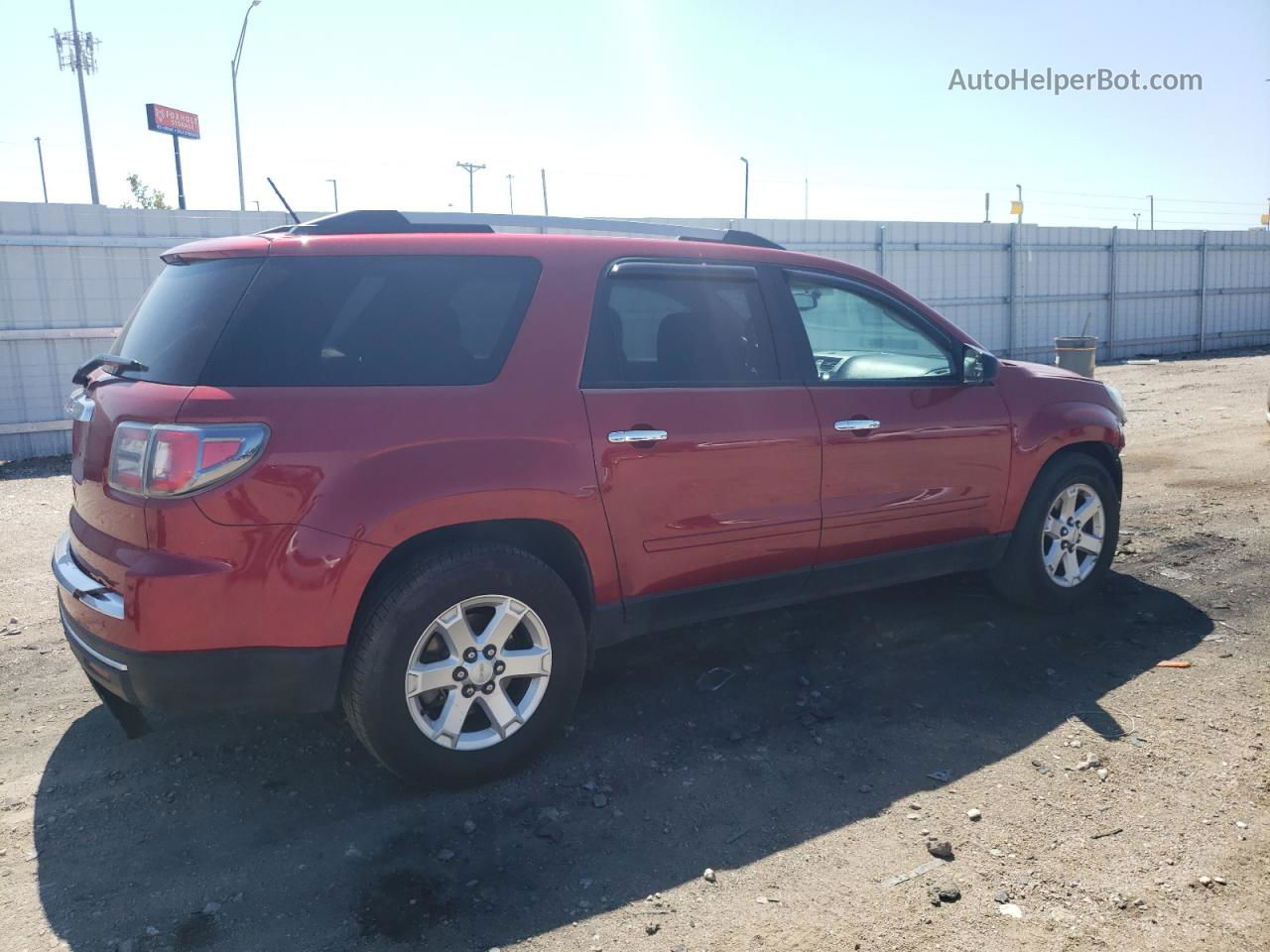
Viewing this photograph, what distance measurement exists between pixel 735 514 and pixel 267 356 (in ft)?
5.98

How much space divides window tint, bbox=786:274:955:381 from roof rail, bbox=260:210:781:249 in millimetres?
330

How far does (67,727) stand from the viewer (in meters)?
4.07

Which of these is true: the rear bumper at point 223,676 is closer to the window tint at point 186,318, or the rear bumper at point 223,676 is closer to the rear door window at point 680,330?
the window tint at point 186,318

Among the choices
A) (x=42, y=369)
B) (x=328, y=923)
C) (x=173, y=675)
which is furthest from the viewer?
(x=42, y=369)

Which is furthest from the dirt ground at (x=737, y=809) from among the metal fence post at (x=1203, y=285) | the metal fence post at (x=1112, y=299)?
the metal fence post at (x=1203, y=285)

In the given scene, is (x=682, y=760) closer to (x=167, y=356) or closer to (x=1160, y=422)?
(x=167, y=356)

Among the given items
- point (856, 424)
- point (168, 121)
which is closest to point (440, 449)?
point (856, 424)

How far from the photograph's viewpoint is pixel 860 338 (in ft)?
15.3

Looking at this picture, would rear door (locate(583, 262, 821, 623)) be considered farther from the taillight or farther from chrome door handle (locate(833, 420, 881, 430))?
the taillight

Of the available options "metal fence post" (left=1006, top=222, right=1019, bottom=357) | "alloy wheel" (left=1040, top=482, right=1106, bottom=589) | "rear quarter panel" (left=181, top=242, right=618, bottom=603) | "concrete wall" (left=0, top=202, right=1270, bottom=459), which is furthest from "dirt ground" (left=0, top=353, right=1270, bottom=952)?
"metal fence post" (left=1006, top=222, right=1019, bottom=357)

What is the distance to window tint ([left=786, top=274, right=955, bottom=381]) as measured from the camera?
174 inches

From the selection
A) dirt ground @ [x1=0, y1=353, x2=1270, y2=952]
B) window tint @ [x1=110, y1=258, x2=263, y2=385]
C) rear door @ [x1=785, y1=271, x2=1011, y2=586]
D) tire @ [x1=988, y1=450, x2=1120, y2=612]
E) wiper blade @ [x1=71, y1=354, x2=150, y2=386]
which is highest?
window tint @ [x1=110, y1=258, x2=263, y2=385]

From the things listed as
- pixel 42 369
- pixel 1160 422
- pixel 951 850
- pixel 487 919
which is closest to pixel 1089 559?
pixel 951 850

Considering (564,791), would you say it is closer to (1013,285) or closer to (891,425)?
(891,425)
